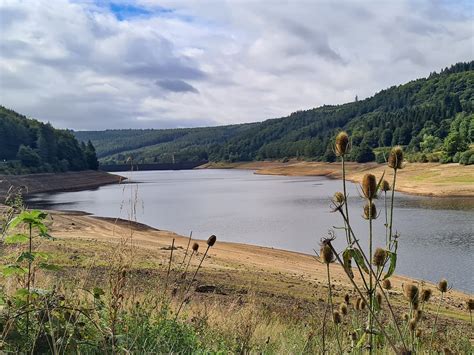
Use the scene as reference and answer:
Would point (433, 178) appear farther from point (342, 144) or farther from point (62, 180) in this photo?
point (342, 144)

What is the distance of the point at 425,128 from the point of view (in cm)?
11088

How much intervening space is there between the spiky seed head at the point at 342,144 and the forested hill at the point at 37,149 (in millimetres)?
74437

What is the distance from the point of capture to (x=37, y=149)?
282 feet

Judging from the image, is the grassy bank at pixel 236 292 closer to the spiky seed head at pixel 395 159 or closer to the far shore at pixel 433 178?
the spiky seed head at pixel 395 159

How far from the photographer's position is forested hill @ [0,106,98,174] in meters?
79.4

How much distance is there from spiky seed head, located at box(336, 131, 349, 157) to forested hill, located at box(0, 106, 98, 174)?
7444 centimetres

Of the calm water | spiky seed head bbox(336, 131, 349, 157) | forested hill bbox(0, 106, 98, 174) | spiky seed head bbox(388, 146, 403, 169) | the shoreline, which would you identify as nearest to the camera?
spiky seed head bbox(336, 131, 349, 157)

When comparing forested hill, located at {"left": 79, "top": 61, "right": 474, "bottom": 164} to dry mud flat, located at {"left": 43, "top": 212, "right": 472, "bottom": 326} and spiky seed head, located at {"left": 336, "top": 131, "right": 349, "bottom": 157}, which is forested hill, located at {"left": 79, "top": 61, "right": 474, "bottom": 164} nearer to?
dry mud flat, located at {"left": 43, "top": 212, "right": 472, "bottom": 326}

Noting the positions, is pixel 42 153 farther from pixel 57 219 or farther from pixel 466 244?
pixel 466 244

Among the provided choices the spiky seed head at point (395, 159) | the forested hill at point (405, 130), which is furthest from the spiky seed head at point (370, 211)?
the forested hill at point (405, 130)

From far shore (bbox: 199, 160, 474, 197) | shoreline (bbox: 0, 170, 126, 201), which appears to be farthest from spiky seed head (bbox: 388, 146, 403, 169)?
shoreline (bbox: 0, 170, 126, 201)

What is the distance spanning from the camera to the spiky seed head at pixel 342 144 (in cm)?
226

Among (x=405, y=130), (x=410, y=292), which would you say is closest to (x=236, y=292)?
(x=410, y=292)

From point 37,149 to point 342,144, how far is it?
297ft
